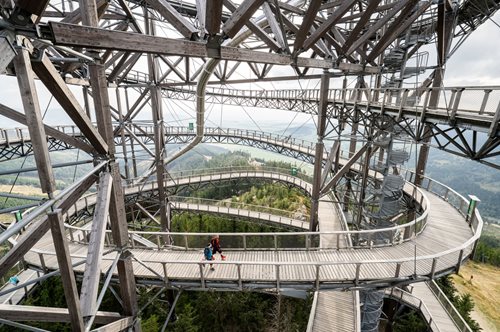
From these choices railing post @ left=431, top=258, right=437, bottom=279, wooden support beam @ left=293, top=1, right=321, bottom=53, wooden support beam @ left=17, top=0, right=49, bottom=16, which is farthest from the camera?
railing post @ left=431, top=258, right=437, bottom=279

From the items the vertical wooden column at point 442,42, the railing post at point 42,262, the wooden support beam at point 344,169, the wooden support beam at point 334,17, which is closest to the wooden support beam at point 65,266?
the railing post at point 42,262

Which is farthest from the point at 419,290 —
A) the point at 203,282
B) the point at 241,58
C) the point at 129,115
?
the point at 129,115

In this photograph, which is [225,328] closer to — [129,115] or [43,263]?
[43,263]

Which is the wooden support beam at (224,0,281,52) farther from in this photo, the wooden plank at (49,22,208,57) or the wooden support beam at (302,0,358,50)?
the wooden plank at (49,22,208,57)

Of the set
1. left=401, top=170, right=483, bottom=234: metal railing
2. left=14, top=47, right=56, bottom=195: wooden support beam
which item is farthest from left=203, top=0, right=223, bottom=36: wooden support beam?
left=401, top=170, right=483, bottom=234: metal railing

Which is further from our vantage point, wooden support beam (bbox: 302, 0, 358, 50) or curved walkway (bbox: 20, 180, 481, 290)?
curved walkway (bbox: 20, 180, 481, 290)

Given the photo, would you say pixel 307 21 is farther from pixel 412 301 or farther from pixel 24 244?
pixel 412 301
